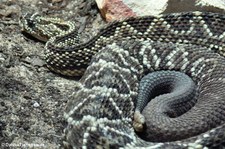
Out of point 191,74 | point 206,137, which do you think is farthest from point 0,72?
point 206,137

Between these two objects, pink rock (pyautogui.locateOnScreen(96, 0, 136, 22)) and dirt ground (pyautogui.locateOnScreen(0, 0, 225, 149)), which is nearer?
dirt ground (pyautogui.locateOnScreen(0, 0, 225, 149))

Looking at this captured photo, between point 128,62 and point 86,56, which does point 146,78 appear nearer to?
point 128,62

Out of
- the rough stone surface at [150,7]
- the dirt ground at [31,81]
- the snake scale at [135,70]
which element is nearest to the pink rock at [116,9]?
the rough stone surface at [150,7]

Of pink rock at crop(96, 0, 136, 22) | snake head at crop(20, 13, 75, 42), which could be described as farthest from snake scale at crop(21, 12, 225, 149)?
pink rock at crop(96, 0, 136, 22)

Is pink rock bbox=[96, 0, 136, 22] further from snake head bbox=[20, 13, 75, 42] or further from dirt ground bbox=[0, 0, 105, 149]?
snake head bbox=[20, 13, 75, 42]

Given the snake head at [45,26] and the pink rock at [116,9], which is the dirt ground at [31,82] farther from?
the pink rock at [116,9]

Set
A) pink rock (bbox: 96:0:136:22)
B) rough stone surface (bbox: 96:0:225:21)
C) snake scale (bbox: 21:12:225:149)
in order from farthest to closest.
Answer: pink rock (bbox: 96:0:136:22) → rough stone surface (bbox: 96:0:225:21) → snake scale (bbox: 21:12:225:149)
